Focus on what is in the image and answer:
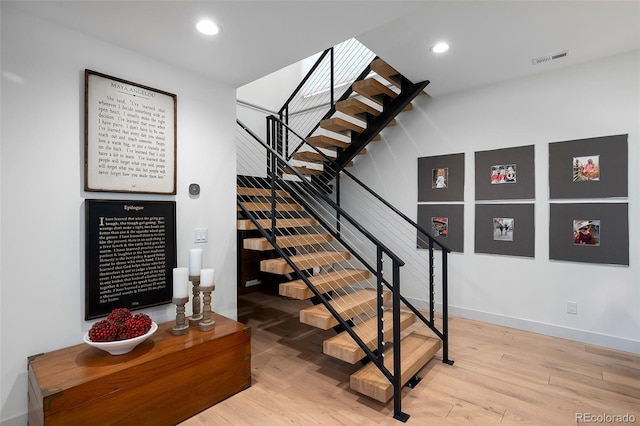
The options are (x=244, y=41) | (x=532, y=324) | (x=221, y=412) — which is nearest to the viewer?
(x=221, y=412)

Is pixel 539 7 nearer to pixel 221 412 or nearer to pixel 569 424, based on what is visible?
pixel 569 424

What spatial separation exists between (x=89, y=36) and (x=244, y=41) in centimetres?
104

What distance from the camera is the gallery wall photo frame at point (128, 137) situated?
2082 millimetres

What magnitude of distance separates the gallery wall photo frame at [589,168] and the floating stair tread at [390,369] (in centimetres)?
206

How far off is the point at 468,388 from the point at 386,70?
3058mm

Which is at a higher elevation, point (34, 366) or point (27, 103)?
point (27, 103)

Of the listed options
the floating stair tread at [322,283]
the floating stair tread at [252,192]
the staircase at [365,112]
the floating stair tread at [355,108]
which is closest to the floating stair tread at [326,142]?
the staircase at [365,112]

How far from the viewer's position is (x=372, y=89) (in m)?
3.46

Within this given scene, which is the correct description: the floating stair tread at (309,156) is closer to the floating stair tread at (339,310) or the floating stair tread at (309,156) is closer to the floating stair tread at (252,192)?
the floating stair tread at (252,192)

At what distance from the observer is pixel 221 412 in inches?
78.3

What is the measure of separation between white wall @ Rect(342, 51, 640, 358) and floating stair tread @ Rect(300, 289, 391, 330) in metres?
1.53

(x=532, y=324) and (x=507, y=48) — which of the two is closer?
(x=507, y=48)

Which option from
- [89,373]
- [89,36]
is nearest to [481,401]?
[89,373]

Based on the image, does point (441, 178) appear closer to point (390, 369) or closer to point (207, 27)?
point (390, 369)
